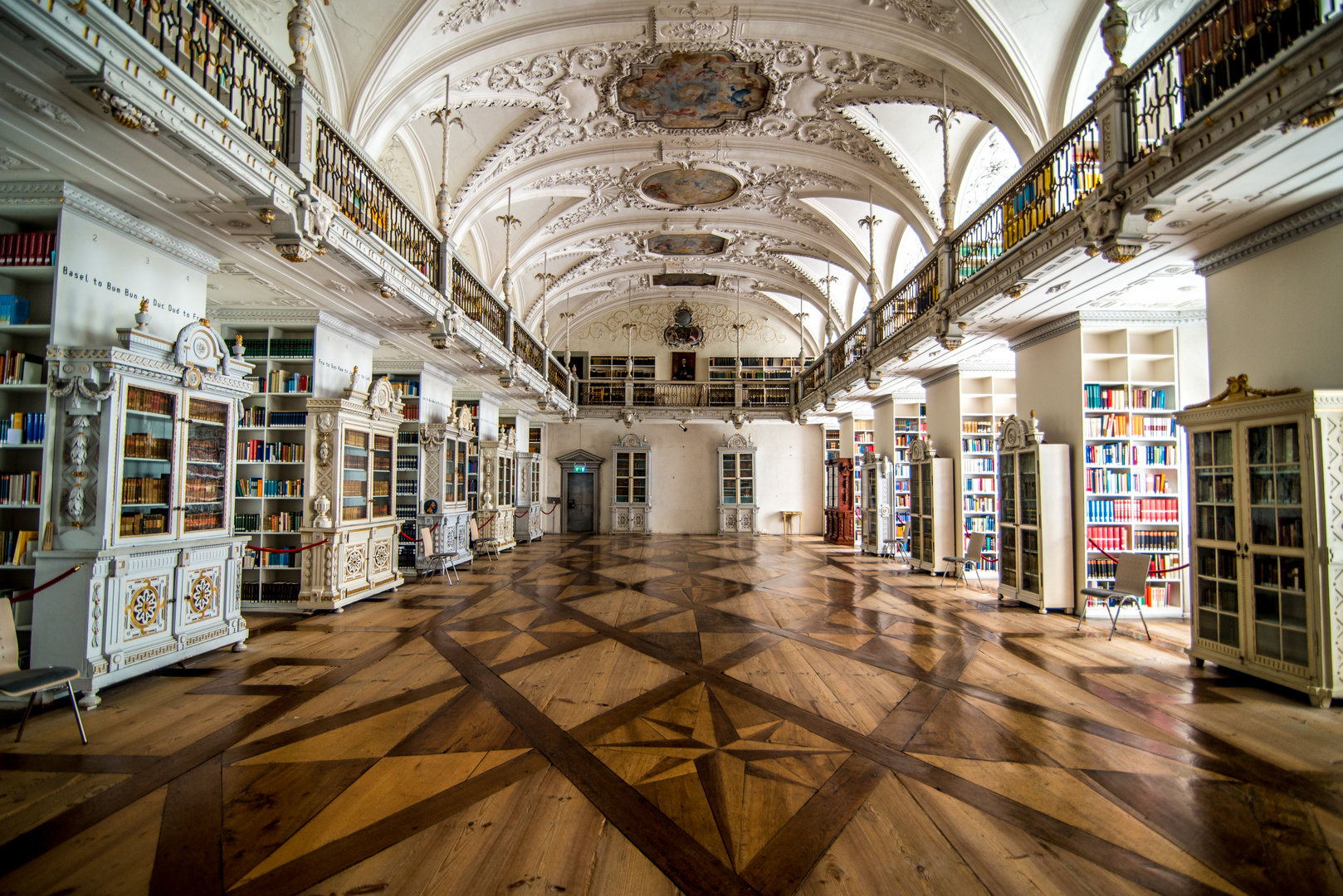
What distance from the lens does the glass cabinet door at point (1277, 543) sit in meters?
4.37

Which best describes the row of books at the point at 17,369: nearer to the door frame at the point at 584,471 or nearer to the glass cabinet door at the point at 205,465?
the glass cabinet door at the point at 205,465

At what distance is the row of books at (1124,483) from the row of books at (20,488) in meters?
10.1

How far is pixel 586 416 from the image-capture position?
18.2m

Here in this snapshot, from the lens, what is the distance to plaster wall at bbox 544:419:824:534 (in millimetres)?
18984

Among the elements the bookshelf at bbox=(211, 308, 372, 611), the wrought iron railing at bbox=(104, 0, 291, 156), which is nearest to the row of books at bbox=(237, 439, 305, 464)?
the bookshelf at bbox=(211, 308, 372, 611)

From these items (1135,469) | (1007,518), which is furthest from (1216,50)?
(1007,518)

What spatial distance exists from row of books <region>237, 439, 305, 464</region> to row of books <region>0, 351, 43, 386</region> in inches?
110

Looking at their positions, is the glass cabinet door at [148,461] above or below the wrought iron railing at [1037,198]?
below

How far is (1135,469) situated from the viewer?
7.14m

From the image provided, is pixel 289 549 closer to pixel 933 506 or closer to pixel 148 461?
pixel 148 461

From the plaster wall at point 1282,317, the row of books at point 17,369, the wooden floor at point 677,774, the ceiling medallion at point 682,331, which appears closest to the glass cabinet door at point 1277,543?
the wooden floor at point 677,774

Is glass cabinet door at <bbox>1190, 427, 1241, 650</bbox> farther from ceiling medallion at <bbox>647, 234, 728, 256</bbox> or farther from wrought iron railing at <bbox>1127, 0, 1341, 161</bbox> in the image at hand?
ceiling medallion at <bbox>647, 234, 728, 256</bbox>

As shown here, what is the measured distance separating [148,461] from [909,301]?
974 cm

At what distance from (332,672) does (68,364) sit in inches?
116
